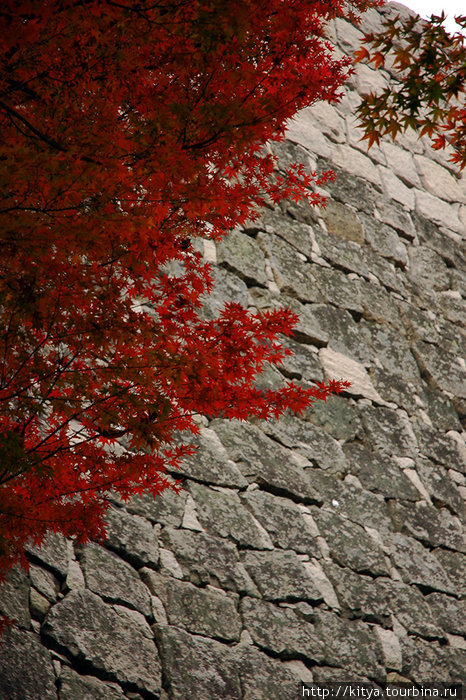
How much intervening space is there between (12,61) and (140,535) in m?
2.38

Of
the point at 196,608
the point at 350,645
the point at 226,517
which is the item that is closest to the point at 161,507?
the point at 226,517

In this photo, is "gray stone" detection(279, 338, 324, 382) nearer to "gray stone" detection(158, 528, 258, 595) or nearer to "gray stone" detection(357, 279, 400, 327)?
"gray stone" detection(357, 279, 400, 327)

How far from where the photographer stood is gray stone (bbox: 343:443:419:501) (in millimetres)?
5039

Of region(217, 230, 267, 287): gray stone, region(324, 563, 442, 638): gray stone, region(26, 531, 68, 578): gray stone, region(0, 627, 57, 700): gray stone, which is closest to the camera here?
region(0, 627, 57, 700): gray stone

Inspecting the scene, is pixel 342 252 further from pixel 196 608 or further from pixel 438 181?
pixel 196 608

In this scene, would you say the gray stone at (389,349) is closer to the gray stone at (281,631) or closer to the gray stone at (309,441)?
the gray stone at (309,441)

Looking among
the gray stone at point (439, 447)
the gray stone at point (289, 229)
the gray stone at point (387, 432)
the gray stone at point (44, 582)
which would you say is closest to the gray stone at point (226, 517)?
the gray stone at point (44, 582)

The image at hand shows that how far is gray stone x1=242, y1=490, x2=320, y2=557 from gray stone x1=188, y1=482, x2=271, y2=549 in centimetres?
8

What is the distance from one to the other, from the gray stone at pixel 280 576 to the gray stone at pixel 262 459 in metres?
0.44

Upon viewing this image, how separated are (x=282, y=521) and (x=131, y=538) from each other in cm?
114

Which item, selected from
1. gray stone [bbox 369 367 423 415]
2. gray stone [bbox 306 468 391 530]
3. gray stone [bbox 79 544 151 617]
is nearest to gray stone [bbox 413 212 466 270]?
gray stone [bbox 369 367 423 415]

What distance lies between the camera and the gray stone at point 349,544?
4469mm

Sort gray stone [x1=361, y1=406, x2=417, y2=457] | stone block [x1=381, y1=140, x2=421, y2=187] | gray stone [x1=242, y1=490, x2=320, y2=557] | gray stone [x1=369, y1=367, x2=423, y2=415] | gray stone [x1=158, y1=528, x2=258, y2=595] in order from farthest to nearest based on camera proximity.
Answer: stone block [x1=381, y1=140, x2=421, y2=187] → gray stone [x1=369, y1=367, x2=423, y2=415] → gray stone [x1=361, y1=406, x2=417, y2=457] → gray stone [x1=242, y1=490, x2=320, y2=557] → gray stone [x1=158, y1=528, x2=258, y2=595]

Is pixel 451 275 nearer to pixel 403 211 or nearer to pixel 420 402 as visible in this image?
pixel 403 211
